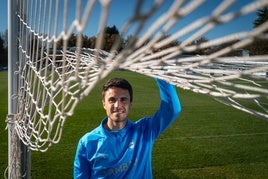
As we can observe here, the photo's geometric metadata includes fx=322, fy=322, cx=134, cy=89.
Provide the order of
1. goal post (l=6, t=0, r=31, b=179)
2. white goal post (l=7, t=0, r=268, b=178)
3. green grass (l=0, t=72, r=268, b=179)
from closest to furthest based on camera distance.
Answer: white goal post (l=7, t=0, r=268, b=178), goal post (l=6, t=0, r=31, b=179), green grass (l=0, t=72, r=268, b=179)

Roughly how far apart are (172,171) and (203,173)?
43 cm

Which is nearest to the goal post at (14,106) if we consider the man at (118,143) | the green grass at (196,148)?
the man at (118,143)

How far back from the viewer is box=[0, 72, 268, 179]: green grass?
454 centimetres

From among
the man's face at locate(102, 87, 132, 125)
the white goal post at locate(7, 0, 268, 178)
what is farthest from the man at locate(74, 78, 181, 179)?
the white goal post at locate(7, 0, 268, 178)

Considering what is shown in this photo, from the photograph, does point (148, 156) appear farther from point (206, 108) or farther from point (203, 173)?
point (206, 108)

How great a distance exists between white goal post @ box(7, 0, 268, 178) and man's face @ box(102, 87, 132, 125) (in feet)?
Result: 1.01

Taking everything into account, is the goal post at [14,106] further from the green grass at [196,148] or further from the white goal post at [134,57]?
the green grass at [196,148]

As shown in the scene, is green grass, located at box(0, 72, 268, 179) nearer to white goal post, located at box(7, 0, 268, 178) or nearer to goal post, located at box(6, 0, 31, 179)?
goal post, located at box(6, 0, 31, 179)

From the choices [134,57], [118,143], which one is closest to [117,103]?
[118,143]

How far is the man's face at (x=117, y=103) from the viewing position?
83.2 inches

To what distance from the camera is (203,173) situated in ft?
14.8

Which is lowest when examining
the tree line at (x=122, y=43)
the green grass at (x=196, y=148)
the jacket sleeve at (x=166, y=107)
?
the green grass at (x=196, y=148)

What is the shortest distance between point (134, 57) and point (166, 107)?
3.87 feet

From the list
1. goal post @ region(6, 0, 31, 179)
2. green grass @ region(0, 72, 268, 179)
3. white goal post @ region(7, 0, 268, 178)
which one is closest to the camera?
white goal post @ region(7, 0, 268, 178)
